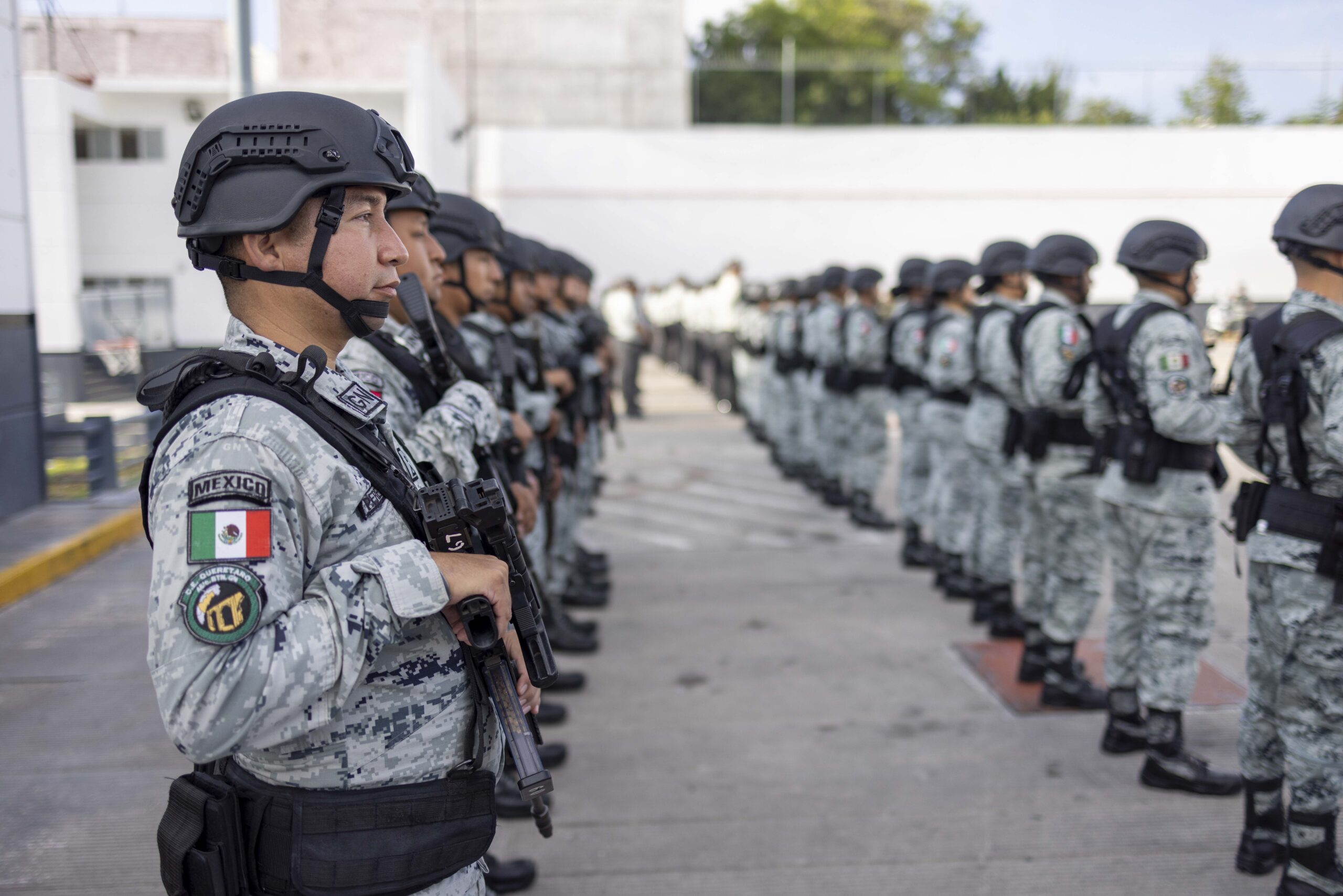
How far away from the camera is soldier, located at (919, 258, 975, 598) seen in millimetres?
6383

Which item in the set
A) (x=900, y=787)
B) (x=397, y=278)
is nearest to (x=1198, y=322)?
(x=900, y=787)

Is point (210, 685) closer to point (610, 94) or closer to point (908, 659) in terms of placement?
point (908, 659)

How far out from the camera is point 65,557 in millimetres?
6730

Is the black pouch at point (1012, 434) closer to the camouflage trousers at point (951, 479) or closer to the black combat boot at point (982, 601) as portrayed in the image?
the black combat boot at point (982, 601)

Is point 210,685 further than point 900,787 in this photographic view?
No

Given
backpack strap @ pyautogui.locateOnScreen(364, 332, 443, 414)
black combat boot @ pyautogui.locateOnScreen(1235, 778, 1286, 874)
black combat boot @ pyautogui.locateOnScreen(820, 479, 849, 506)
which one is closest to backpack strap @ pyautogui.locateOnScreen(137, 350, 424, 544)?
backpack strap @ pyautogui.locateOnScreen(364, 332, 443, 414)

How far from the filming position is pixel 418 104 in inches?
553

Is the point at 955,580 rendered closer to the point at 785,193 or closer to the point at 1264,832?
the point at 1264,832

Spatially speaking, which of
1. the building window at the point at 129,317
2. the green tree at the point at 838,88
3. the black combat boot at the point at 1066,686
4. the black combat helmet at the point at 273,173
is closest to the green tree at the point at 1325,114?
the black combat boot at the point at 1066,686

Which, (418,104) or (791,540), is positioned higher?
(418,104)

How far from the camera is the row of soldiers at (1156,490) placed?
2.98 metres

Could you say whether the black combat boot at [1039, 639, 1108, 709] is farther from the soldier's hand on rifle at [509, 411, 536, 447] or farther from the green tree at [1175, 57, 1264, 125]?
the soldier's hand on rifle at [509, 411, 536, 447]

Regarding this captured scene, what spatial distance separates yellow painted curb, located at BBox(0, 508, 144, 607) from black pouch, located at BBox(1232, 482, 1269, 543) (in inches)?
239

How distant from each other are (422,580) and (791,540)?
21.9 ft
